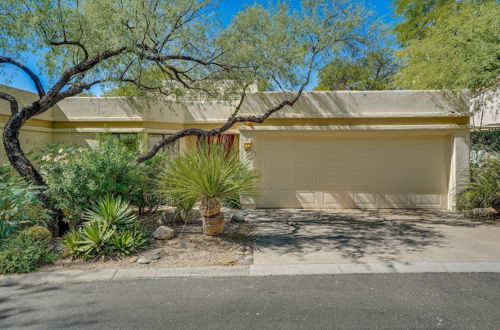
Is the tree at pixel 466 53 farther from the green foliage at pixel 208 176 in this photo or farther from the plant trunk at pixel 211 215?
the plant trunk at pixel 211 215

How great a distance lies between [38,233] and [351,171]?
27.6 ft

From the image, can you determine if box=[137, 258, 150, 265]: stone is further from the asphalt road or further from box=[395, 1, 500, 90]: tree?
box=[395, 1, 500, 90]: tree

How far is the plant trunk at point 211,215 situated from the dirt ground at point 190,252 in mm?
143

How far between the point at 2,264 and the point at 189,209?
11.9 ft

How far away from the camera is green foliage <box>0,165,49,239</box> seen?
6.21 m

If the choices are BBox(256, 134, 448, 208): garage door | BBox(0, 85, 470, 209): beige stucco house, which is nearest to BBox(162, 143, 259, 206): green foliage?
BBox(0, 85, 470, 209): beige stucco house

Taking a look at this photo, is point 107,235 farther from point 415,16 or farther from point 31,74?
point 415,16

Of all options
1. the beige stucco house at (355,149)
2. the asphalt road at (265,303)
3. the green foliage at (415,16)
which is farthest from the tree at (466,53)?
the green foliage at (415,16)

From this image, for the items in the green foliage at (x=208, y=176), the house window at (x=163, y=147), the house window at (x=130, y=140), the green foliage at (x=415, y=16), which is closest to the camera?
the green foliage at (x=208, y=176)

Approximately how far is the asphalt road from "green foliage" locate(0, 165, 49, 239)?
1.51 m

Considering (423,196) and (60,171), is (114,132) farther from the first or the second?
(423,196)

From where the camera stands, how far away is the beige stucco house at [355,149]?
10.7 meters

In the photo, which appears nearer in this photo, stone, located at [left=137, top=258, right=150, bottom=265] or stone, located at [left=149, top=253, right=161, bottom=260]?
stone, located at [left=137, top=258, right=150, bottom=265]

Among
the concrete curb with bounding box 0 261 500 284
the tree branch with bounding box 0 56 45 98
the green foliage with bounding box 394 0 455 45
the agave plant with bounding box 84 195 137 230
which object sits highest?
the green foliage with bounding box 394 0 455 45
